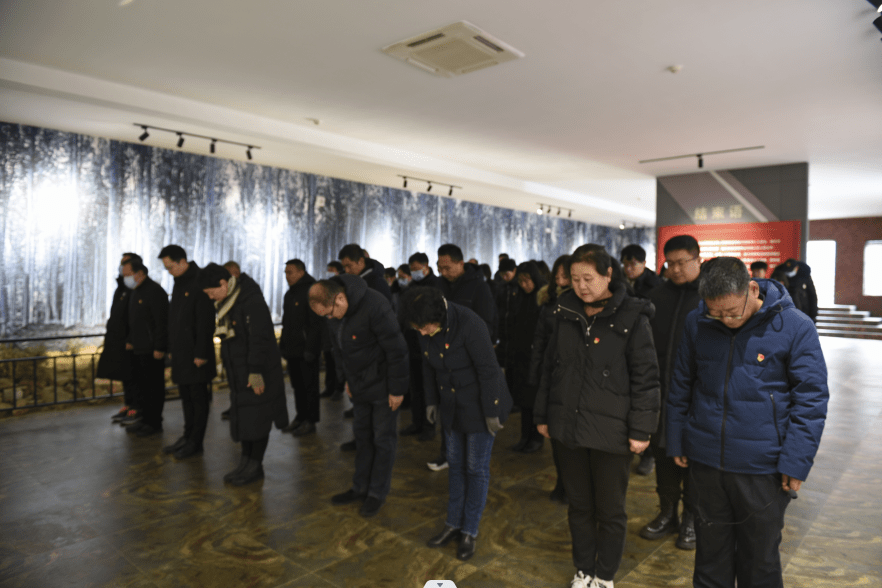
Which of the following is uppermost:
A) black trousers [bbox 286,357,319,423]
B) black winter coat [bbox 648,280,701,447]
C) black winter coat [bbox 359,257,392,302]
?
black winter coat [bbox 359,257,392,302]

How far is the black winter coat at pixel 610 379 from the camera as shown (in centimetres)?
241

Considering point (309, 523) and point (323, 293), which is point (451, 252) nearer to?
point (323, 293)

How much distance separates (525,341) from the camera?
490 cm

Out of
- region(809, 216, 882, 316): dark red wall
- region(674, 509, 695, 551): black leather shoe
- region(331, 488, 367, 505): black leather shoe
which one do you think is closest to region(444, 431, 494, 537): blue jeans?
region(331, 488, 367, 505): black leather shoe

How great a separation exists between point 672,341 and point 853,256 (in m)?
18.3

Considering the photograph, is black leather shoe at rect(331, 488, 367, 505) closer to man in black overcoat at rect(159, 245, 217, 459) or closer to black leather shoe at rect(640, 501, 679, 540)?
man in black overcoat at rect(159, 245, 217, 459)

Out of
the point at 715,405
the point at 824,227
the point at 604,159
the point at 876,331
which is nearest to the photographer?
the point at 715,405

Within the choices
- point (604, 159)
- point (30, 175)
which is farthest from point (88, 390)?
point (604, 159)

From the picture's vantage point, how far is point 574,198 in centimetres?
1323

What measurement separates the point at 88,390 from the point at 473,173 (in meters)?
6.92

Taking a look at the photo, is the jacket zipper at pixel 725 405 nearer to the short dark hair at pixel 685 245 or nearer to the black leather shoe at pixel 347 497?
the short dark hair at pixel 685 245

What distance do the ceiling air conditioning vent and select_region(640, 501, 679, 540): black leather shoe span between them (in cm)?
363

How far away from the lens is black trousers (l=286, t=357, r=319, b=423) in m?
5.73

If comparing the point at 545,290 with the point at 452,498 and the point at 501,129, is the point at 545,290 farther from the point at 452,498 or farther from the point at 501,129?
the point at 501,129
